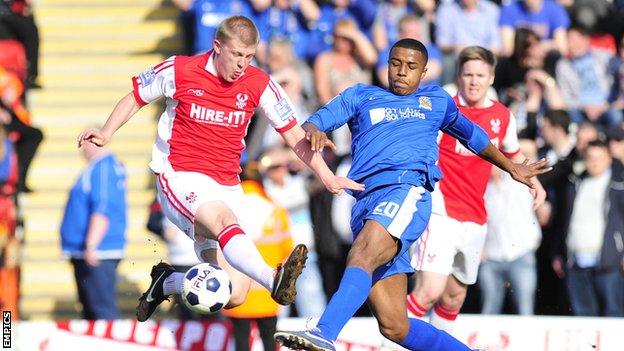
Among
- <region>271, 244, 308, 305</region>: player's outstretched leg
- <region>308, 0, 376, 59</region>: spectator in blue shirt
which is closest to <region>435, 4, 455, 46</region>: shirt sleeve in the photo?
<region>308, 0, 376, 59</region>: spectator in blue shirt

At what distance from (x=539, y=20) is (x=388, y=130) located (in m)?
6.93

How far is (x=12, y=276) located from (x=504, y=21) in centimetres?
608

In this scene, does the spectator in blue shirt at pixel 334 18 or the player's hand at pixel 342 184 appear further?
the spectator in blue shirt at pixel 334 18

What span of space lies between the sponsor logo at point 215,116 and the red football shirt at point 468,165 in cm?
186

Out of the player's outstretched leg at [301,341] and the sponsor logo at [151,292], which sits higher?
the player's outstretched leg at [301,341]

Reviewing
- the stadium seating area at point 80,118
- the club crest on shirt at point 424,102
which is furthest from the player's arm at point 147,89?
the stadium seating area at point 80,118

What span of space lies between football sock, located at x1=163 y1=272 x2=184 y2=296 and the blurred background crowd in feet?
4.67

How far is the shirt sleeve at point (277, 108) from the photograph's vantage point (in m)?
10.5

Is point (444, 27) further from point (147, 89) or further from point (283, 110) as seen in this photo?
point (147, 89)

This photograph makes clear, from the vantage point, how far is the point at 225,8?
1625 centimetres

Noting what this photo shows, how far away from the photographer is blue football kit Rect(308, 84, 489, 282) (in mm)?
9820

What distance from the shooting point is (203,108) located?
10539mm

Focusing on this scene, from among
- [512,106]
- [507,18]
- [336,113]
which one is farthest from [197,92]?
[507,18]

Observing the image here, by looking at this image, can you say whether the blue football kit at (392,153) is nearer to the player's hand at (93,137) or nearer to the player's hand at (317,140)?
the player's hand at (317,140)
